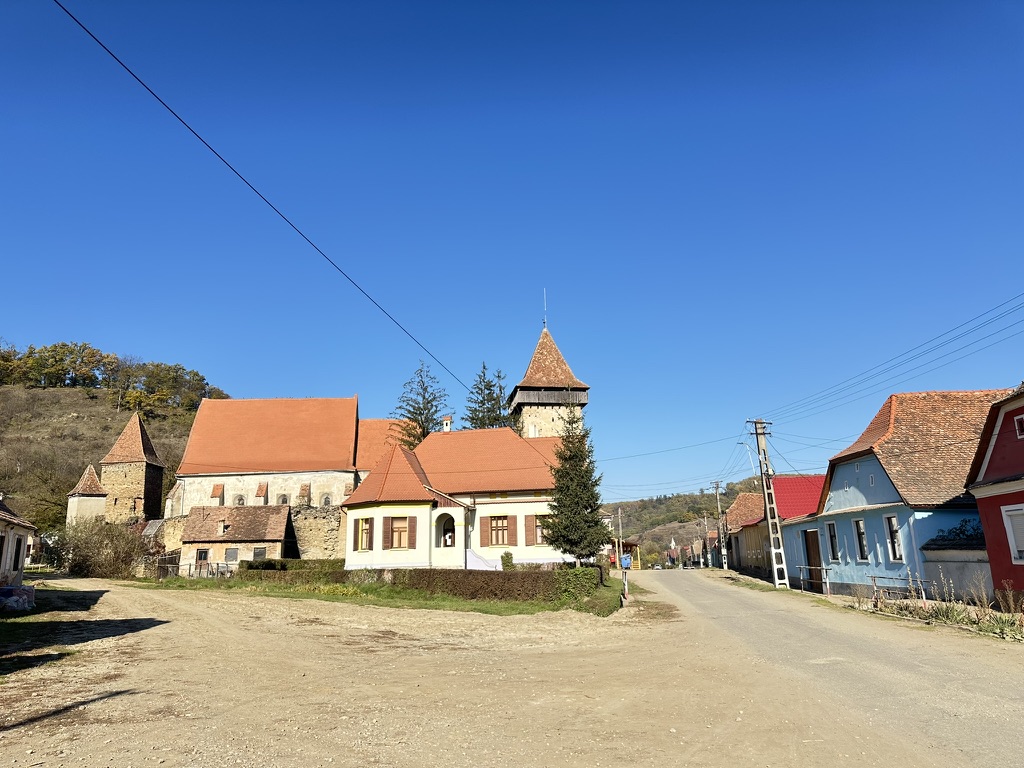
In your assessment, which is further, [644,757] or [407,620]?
[407,620]

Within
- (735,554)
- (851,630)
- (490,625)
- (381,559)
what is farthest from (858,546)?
(735,554)

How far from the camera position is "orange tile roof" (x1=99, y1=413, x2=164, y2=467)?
55.2 meters

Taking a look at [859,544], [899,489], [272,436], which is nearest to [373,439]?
[272,436]

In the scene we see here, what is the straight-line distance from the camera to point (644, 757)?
668 centimetres

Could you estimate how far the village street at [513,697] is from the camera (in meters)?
6.82

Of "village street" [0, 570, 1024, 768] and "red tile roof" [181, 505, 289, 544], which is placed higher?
"red tile roof" [181, 505, 289, 544]

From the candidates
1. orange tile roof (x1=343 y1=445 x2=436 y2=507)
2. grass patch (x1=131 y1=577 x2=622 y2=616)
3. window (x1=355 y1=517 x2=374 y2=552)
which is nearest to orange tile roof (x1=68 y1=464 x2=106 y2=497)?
grass patch (x1=131 y1=577 x2=622 y2=616)

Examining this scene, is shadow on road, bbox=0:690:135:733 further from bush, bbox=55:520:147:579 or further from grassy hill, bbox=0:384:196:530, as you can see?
grassy hill, bbox=0:384:196:530

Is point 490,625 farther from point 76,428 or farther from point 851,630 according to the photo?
point 76,428

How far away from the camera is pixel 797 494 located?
45219 mm

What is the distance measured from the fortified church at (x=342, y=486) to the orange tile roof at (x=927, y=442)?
14.7 m

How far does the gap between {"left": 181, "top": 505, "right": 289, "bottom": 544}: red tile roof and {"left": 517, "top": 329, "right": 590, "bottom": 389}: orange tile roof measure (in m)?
21.3

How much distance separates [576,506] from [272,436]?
93.7ft

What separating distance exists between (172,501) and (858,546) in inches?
1706
